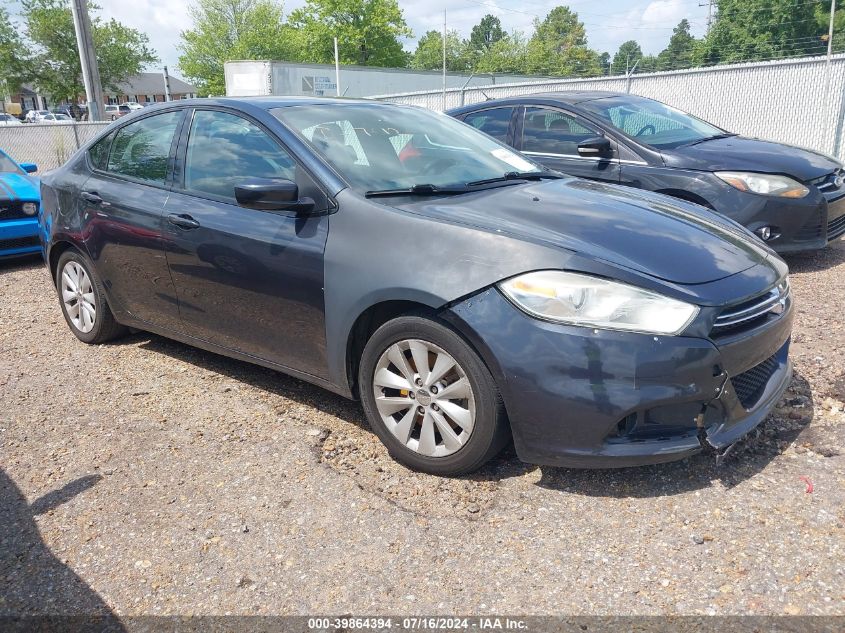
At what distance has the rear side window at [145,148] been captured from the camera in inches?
161

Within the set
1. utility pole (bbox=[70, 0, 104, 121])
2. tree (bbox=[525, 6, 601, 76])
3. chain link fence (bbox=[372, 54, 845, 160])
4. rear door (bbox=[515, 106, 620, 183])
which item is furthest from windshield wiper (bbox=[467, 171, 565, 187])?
tree (bbox=[525, 6, 601, 76])

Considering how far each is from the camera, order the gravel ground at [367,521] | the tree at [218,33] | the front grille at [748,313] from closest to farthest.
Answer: the gravel ground at [367,521] < the front grille at [748,313] < the tree at [218,33]

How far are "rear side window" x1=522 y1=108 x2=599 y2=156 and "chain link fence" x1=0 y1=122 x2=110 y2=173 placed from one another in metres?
12.7

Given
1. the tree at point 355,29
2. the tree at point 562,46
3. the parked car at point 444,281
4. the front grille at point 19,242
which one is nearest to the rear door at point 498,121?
the parked car at point 444,281

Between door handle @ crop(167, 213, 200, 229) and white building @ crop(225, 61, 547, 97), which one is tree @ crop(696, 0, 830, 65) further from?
door handle @ crop(167, 213, 200, 229)

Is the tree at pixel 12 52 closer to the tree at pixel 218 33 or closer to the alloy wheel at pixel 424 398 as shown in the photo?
the tree at pixel 218 33

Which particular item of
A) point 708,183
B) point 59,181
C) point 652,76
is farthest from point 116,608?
point 652,76

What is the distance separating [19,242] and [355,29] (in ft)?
142

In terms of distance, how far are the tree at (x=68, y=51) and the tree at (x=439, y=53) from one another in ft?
135

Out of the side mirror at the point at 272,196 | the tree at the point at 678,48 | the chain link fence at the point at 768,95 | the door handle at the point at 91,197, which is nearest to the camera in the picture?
the side mirror at the point at 272,196

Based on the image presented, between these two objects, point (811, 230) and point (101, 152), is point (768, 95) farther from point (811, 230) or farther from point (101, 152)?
point (101, 152)

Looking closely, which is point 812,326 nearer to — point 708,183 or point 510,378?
point 708,183

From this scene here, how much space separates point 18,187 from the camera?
7703mm

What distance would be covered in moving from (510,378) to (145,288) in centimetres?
256
